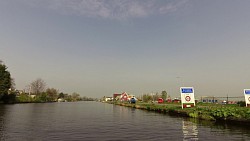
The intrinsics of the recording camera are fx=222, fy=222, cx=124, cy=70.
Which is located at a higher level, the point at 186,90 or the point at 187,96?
the point at 186,90

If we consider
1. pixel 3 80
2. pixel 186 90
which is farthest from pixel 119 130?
pixel 3 80

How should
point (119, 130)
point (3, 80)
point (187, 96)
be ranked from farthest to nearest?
point (3, 80) → point (187, 96) → point (119, 130)

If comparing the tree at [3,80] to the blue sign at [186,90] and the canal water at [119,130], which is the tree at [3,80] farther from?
the blue sign at [186,90]

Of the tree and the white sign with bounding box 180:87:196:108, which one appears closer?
the white sign with bounding box 180:87:196:108

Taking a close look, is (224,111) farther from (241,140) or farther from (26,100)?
(26,100)

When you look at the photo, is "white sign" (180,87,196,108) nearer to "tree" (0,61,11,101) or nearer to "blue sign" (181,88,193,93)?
"blue sign" (181,88,193,93)

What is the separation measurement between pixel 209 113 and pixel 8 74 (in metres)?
113

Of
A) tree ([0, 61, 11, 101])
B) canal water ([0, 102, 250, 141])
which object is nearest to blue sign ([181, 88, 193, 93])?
canal water ([0, 102, 250, 141])

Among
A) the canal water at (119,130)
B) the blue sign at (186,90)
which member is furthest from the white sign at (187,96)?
the canal water at (119,130)

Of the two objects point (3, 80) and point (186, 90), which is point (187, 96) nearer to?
point (186, 90)

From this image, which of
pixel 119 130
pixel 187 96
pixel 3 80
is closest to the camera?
pixel 119 130

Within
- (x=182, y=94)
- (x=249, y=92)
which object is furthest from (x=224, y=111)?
(x=249, y=92)

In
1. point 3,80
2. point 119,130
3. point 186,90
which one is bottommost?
point 119,130

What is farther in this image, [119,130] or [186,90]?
[186,90]
